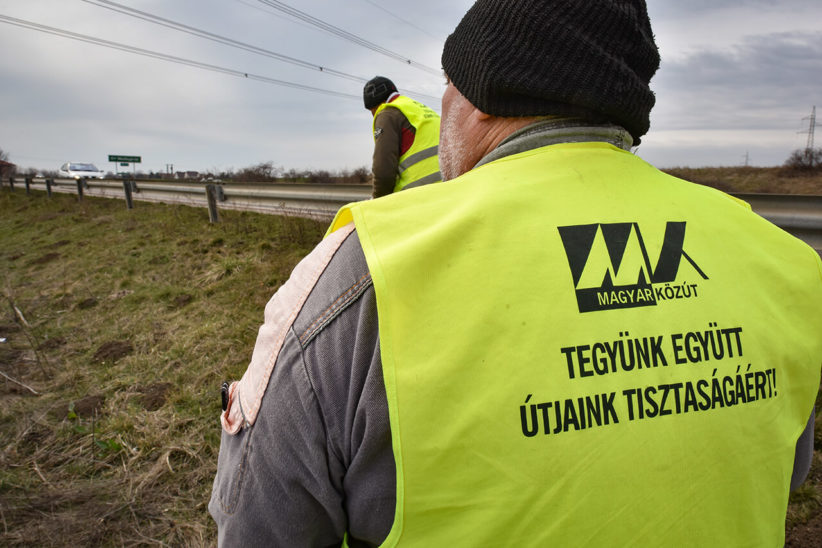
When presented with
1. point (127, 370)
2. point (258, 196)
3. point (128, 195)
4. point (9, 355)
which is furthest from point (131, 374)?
point (128, 195)

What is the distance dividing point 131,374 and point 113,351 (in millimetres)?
591

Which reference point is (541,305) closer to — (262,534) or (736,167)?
(262,534)

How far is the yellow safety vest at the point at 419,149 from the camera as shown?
13.9 feet

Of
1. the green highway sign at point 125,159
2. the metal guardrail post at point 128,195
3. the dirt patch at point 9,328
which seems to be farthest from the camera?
the green highway sign at point 125,159

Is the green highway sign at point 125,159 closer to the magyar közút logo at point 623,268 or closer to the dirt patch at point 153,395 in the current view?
the dirt patch at point 153,395

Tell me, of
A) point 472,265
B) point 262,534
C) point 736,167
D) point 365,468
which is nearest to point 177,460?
point 262,534

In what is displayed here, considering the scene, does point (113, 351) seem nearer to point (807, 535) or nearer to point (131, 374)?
point (131, 374)

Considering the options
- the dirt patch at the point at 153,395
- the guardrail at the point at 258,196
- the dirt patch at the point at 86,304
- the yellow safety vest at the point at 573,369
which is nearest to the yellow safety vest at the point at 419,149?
the guardrail at the point at 258,196

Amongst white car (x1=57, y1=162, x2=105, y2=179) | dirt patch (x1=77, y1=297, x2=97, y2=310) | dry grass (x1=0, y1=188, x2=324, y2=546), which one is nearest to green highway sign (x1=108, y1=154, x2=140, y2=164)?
white car (x1=57, y1=162, x2=105, y2=179)

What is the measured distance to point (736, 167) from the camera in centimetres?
1527

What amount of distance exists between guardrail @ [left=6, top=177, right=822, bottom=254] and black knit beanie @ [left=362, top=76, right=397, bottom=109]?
5.48 ft

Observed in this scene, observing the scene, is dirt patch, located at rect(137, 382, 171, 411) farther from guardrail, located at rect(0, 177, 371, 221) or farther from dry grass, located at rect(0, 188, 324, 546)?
guardrail, located at rect(0, 177, 371, 221)

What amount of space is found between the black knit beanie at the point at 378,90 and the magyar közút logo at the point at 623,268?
399 cm

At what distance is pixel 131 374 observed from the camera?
3.89 metres
